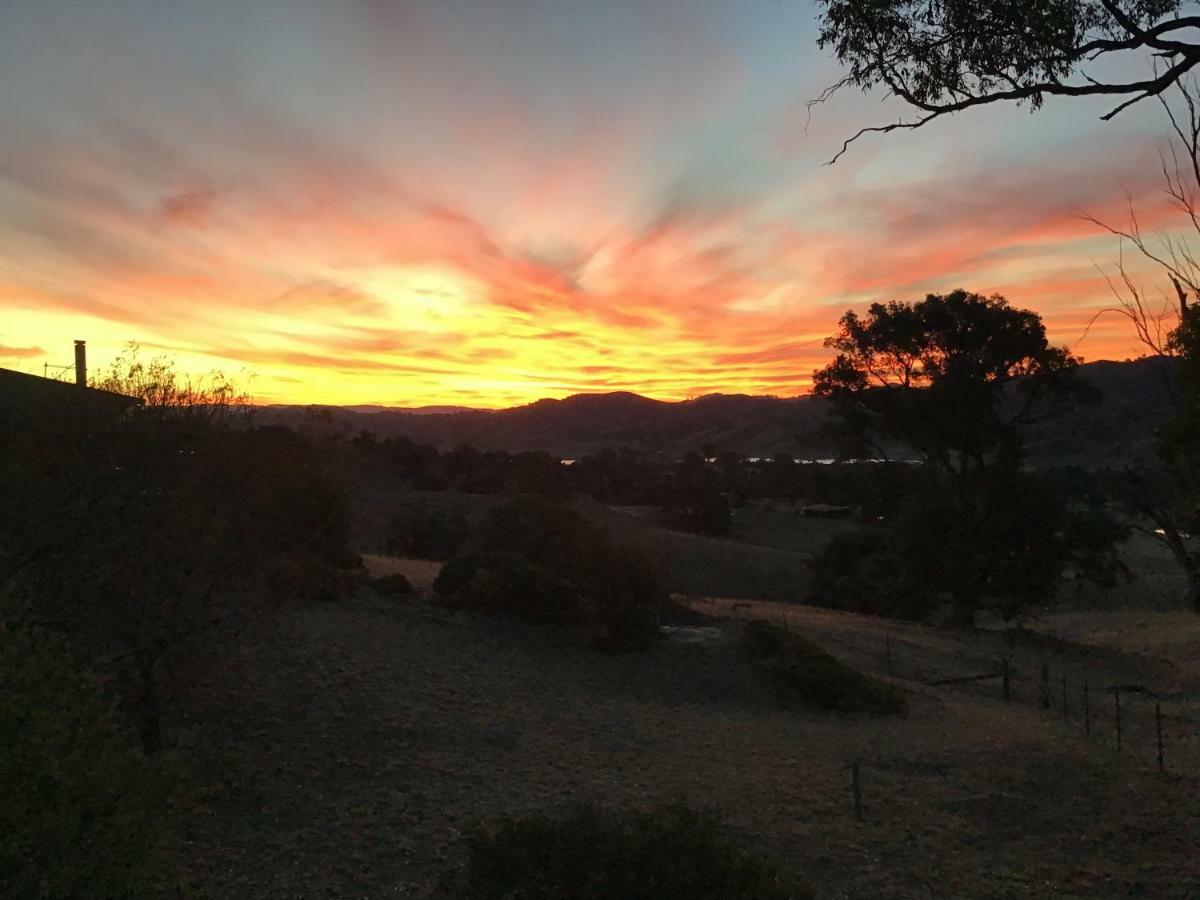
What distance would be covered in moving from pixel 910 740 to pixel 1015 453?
17257mm

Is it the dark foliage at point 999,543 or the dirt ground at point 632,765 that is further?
the dark foliage at point 999,543

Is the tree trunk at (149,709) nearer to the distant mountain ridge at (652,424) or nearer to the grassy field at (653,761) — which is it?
the grassy field at (653,761)

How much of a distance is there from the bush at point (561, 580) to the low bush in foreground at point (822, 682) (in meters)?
2.95

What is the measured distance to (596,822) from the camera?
686cm

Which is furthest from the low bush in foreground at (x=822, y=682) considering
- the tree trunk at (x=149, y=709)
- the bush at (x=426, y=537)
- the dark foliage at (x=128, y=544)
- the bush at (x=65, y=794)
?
the bush at (x=426, y=537)

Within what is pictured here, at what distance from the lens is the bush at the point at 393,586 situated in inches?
770

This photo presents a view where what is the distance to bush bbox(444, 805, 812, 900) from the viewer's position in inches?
223

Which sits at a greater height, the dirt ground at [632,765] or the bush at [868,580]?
the dirt ground at [632,765]

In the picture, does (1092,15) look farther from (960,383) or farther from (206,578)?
(960,383)

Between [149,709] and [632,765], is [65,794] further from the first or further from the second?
[632,765]

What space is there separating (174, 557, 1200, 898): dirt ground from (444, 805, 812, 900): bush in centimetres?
120

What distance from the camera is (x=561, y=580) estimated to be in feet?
60.7

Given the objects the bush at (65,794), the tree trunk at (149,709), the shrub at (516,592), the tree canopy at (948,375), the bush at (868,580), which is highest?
the tree canopy at (948,375)

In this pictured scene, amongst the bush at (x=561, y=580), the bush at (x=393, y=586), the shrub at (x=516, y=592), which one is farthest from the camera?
the bush at (x=393, y=586)
